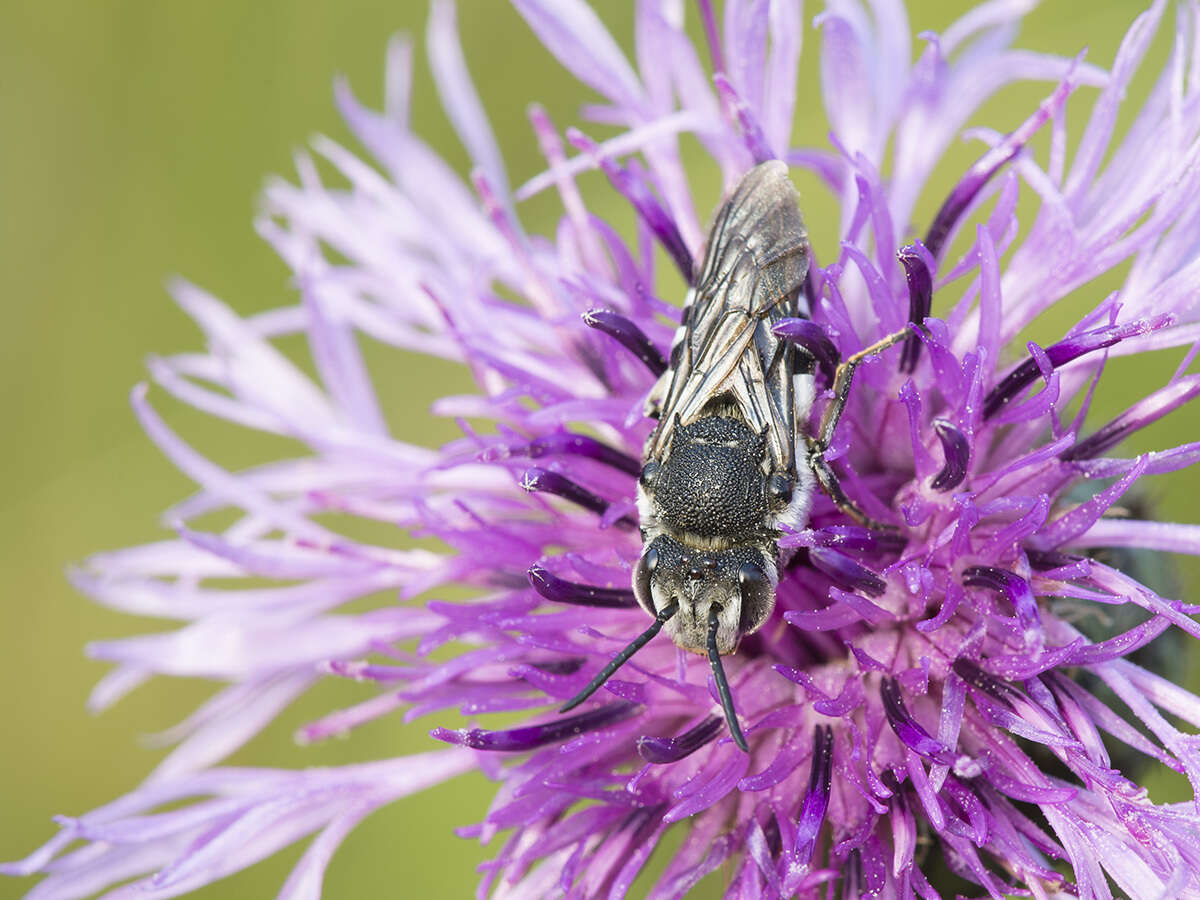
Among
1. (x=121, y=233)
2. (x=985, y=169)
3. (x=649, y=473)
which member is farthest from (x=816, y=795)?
(x=121, y=233)

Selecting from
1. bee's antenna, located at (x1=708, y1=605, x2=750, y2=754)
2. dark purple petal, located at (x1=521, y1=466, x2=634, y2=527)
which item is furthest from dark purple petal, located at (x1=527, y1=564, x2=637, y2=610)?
bee's antenna, located at (x1=708, y1=605, x2=750, y2=754)

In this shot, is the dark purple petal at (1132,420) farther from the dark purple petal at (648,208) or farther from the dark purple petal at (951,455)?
the dark purple petal at (648,208)

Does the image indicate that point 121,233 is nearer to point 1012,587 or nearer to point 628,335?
point 628,335

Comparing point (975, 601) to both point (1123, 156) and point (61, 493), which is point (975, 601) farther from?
point (61, 493)

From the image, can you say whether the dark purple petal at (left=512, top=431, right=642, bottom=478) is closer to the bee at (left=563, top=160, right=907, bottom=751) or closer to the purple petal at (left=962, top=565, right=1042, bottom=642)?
the bee at (left=563, top=160, right=907, bottom=751)

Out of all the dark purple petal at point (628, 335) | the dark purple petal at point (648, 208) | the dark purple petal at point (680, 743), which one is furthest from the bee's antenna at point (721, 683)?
the dark purple petal at point (648, 208)
